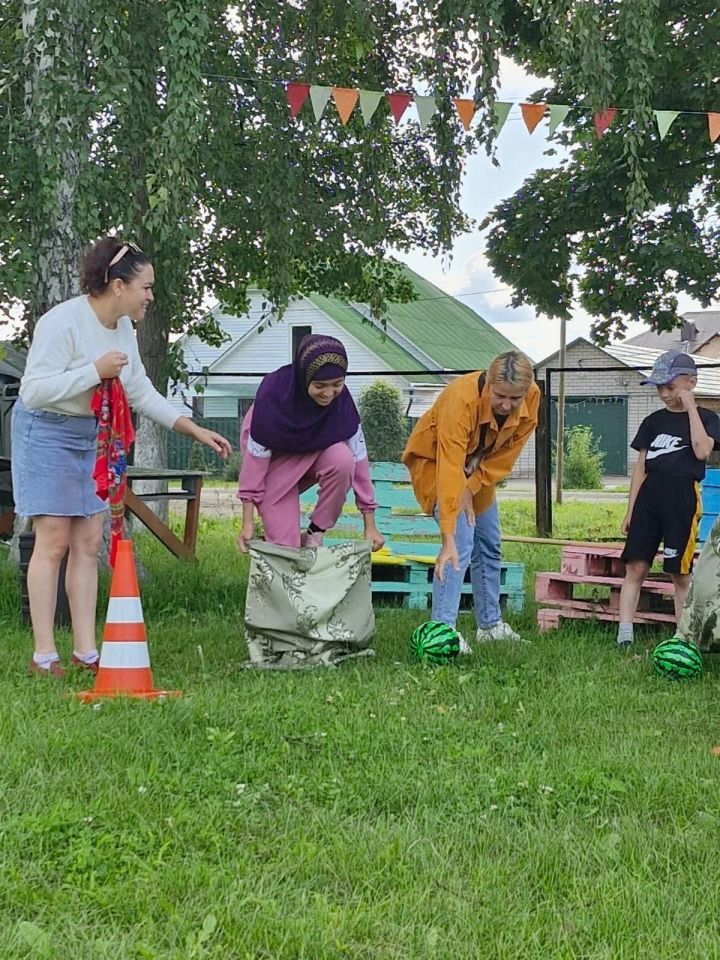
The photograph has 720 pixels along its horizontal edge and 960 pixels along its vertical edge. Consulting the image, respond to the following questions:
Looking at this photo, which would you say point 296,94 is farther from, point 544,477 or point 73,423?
point 544,477

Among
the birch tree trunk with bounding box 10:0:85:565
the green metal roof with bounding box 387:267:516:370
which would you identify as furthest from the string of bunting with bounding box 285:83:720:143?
the green metal roof with bounding box 387:267:516:370

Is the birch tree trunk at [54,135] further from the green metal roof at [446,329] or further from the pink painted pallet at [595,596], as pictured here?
the green metal roof at [446,329]

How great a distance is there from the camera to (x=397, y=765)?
3.50 metres

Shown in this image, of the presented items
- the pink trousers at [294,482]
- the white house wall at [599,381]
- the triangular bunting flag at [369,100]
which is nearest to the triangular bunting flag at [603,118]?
the triangular bunting flag at [369,100]

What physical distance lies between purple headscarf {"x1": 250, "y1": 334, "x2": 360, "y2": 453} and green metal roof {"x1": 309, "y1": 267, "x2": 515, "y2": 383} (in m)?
22.2

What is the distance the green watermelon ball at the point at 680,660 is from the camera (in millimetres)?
4902

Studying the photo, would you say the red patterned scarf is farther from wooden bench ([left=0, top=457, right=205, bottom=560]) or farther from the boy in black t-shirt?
the boy in black t-shirt

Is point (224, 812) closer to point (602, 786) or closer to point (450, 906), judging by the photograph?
point (450, 906)

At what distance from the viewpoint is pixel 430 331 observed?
→ 3712cm

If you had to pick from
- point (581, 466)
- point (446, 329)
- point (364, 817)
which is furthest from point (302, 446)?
point (446, 329)

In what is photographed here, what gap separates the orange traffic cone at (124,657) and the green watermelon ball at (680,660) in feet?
7.10

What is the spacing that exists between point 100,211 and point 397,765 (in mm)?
4367

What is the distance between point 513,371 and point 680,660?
4.93 ft

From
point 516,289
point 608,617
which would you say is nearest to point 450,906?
point 608,617
